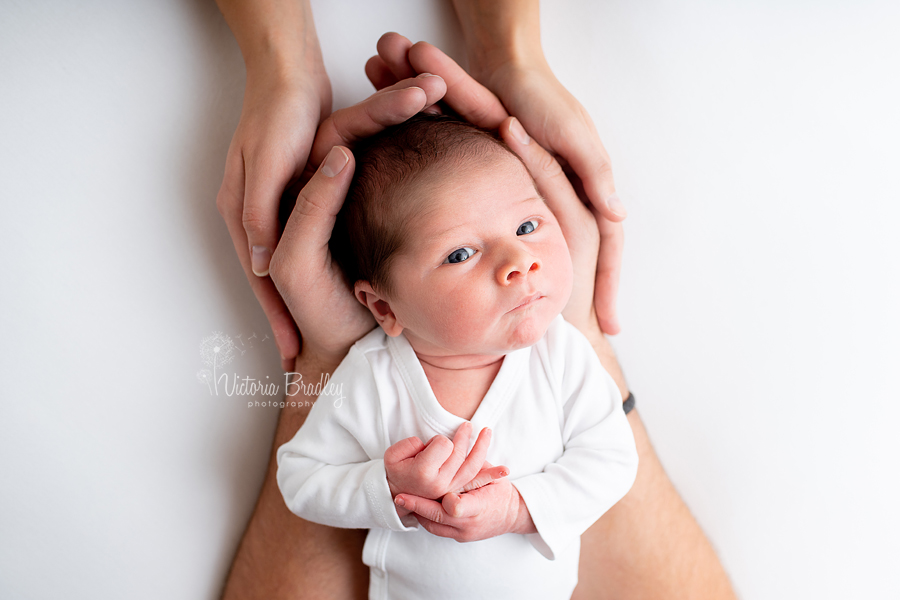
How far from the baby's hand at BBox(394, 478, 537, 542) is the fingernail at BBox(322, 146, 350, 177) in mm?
616

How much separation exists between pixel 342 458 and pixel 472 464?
31 cm

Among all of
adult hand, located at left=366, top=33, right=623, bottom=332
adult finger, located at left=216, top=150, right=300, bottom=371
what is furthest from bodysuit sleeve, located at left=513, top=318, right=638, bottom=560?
adult finger, located at left=216, top=150, right=300, bottom=371

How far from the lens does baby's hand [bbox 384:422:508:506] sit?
3.06ft

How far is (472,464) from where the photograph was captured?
3.14ft

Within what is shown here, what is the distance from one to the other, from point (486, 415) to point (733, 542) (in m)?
0.87

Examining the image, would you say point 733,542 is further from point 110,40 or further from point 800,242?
point 110,40

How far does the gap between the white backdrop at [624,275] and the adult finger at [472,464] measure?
0.71 meters

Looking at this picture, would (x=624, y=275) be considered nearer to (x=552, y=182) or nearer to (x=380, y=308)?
(x=552, y=182)

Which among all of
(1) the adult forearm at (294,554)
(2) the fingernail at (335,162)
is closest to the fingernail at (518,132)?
(2) the fingernail at (335,162)

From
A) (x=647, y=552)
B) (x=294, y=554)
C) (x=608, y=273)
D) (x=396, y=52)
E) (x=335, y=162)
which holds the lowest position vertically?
(x=647, y=552)

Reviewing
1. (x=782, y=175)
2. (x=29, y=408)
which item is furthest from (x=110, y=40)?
(x=782, y=175)

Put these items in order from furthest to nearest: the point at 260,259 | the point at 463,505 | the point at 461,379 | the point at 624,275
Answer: the point at 624,275 < the point at 260,259 < the point at 461,379 < the point at 463,505

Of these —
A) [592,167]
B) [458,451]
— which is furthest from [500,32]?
[458,451]

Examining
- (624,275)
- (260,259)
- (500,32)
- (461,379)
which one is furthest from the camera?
(624,275)
